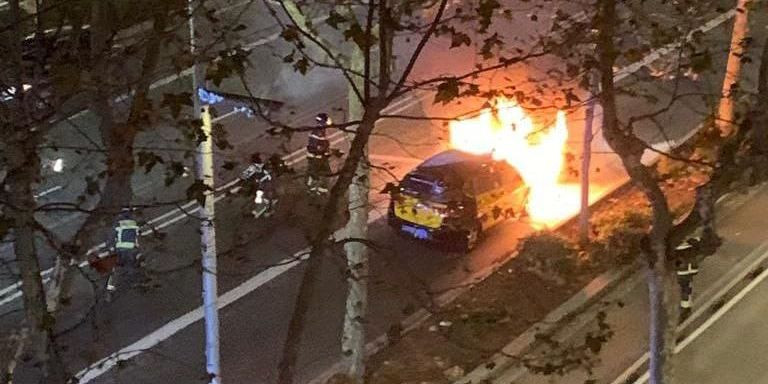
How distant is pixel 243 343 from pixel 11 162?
7.36 metres

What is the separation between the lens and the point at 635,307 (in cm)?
1453

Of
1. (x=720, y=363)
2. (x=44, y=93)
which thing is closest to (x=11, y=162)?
(x=44, y=93)

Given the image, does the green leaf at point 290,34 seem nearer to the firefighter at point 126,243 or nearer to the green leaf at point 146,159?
the green leaf at point 146,159

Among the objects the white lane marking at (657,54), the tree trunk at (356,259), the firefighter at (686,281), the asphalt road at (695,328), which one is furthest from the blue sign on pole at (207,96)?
the firefighter at (686,281)

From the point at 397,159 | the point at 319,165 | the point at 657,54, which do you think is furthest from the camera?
the point at 397,159

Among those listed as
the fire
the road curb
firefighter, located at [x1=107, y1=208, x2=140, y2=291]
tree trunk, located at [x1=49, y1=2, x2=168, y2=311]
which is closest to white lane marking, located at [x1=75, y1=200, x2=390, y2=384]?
firefighter, located at [x1=107, y1=208, x2=140, y2=291]

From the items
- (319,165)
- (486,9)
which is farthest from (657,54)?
(486,9)

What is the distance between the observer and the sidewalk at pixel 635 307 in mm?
12984

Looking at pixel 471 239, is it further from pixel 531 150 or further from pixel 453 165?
pixel 531 150

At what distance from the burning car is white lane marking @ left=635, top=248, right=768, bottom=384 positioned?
315 centimetres

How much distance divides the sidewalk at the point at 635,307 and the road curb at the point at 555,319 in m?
0.01

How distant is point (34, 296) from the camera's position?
7676mm

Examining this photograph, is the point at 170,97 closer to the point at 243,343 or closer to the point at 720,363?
the point at 243,343

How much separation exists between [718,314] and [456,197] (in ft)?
12.8
